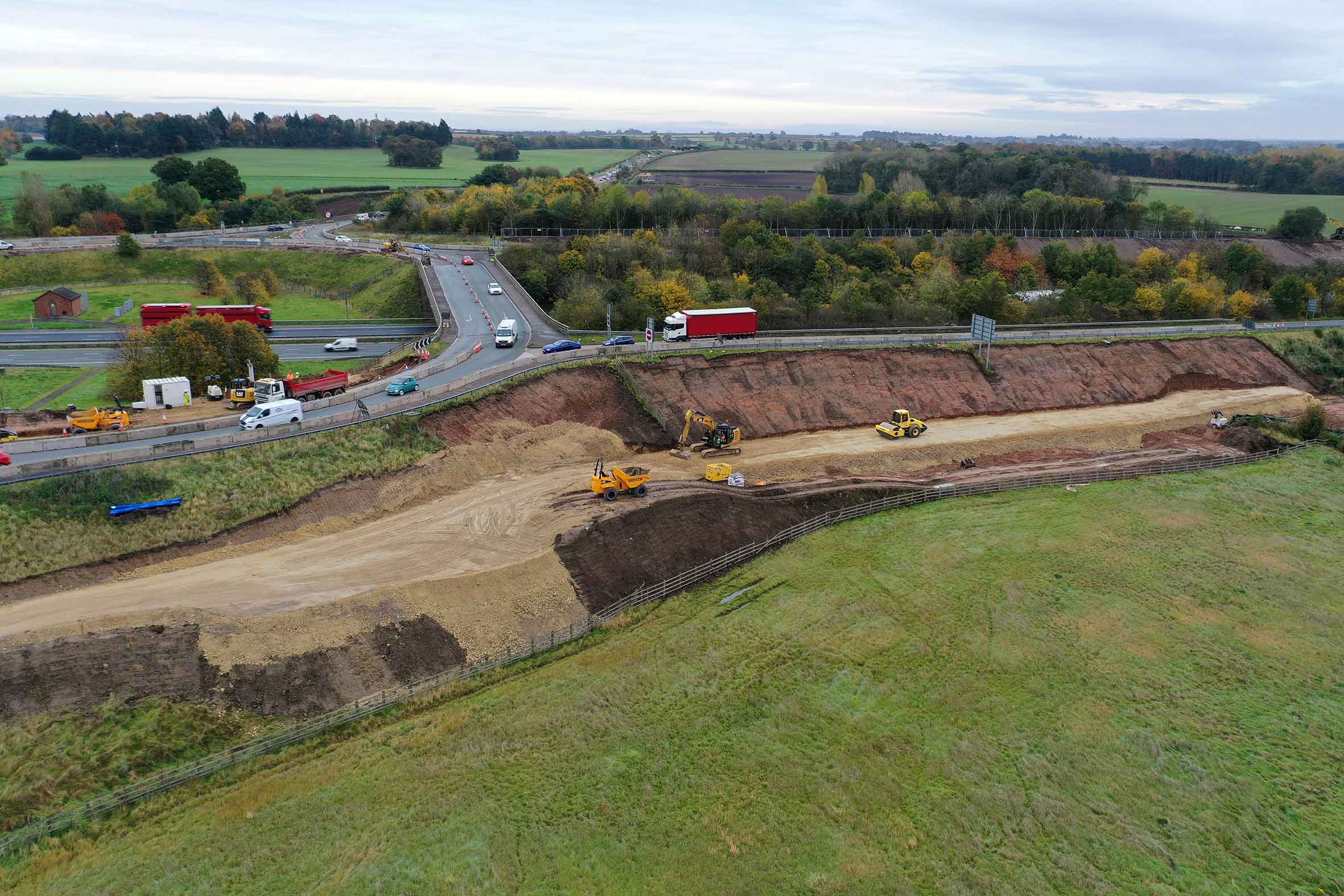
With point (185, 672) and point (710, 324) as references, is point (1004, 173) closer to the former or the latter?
point (710, 324)

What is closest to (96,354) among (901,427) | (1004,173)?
(901,427)

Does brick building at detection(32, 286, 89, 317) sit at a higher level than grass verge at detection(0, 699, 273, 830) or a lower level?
higher

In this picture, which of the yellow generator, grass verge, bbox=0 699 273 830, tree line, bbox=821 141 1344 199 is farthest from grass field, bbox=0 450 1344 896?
tree line, bbox=821 141 1344 199

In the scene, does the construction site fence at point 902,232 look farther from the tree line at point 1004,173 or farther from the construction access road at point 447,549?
the construction access road at point 447,549

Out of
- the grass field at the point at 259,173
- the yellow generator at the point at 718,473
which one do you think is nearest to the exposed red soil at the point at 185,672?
the yellow generator at the point at 718,473

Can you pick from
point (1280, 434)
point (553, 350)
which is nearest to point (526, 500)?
point (553, 350)

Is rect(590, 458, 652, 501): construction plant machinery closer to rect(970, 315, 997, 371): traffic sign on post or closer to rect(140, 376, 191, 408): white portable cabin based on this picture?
rect(140, 376, 191, 408): white portable cabin

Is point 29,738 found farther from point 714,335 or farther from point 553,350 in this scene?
point 714,335
